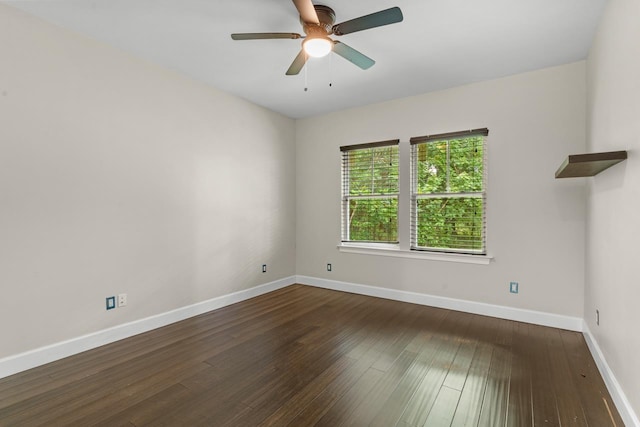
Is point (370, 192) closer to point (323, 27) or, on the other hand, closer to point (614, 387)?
point (323, 27)

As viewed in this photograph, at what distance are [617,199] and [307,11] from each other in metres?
2.36

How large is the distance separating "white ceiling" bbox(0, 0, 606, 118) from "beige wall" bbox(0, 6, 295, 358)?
0.33m

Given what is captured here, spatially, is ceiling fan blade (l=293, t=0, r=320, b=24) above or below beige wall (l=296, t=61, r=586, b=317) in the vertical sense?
above

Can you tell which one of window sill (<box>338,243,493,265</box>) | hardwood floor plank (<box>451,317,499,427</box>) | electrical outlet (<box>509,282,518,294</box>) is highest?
window sill (<box>338,243,493,265</box>)

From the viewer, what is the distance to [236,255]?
4164 millimetres

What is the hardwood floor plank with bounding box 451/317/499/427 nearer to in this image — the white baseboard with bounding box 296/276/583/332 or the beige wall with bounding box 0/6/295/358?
the white baseboard with bounding box 296/276/583/332

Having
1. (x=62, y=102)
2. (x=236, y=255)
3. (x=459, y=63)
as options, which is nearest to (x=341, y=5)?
(x=459, y=63)

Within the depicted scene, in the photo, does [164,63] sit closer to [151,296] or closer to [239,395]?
[151,296]

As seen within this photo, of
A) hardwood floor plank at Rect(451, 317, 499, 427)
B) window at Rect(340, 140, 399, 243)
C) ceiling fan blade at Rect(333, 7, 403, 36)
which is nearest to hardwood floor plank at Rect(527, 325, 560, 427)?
hardwood floor plank at Rect(451, 317, 499, 427)

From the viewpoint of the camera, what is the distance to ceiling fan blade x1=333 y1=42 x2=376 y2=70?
2.45 m

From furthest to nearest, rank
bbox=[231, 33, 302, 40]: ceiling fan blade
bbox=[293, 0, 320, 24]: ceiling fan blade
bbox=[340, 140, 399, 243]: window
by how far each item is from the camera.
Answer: bbox=[340, 140, 399, 243]: window
bbox=[231, 33, 302, 40]: ceiling fan blade
bbox=[293, 0, 320, 24]: ceiling fan blade

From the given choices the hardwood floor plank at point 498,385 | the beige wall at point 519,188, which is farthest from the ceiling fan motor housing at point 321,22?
the hardwood floor plank at point 498,385

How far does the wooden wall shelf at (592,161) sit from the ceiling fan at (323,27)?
146 cm

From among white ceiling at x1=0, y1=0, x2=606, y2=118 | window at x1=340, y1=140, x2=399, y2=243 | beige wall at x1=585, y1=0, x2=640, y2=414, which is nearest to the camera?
beige wall at x1=585, y1=0, x2=640, y2=414
